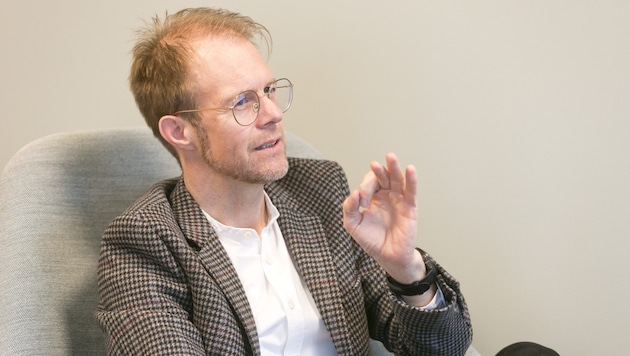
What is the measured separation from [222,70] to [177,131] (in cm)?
15

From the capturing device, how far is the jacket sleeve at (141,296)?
135 centimetres

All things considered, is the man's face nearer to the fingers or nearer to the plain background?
the fingers

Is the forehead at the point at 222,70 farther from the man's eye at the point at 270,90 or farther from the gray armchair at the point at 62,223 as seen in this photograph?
the gray armchair at the point at 62,223

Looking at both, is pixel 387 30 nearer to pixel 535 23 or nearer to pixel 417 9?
pixel 417 9

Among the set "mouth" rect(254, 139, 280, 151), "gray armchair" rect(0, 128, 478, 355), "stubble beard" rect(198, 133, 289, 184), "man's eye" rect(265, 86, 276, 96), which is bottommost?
"gray armchair" rect(0, 128, 478, 355)

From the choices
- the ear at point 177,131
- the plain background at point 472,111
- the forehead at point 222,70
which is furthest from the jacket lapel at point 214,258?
the plain background at point 472,111

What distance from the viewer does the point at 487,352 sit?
6.46ft

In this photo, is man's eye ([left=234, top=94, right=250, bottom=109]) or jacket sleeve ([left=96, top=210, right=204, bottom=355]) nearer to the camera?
jacket sleeve ([left=96, top=210, right=204, bottom=355])

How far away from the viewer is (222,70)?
4.97 feet

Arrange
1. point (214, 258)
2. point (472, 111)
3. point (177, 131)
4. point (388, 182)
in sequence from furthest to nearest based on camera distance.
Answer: point (472, 111) < point (177, 131) < point (214, 258) < point (388, 182)

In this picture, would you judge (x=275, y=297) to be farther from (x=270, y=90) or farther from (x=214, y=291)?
(x=270, y=90)

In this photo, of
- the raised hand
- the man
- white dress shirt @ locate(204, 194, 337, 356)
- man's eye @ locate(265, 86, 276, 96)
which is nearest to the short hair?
the man

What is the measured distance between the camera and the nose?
151 cm

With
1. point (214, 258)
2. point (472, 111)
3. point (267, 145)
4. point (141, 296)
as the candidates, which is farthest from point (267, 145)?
point (472, 111)
